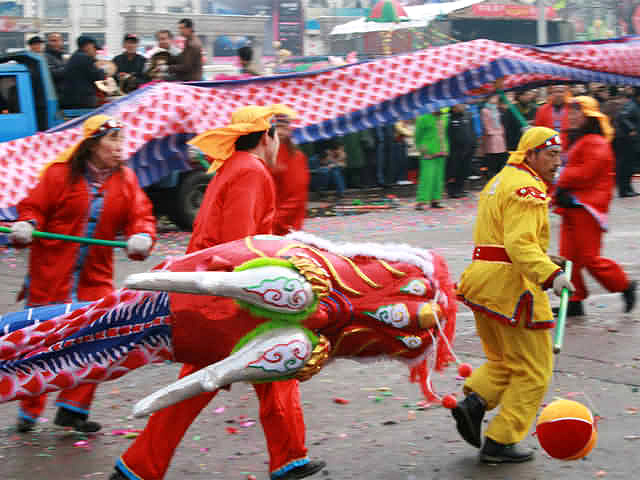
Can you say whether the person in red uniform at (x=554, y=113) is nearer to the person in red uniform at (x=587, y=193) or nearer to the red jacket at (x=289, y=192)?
the person in red uniform at (x=587, y=193)

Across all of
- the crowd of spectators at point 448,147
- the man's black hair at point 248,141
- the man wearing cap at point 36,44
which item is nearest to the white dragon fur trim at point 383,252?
the man's black hair at point 248,141

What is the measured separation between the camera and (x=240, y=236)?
4.46 metres

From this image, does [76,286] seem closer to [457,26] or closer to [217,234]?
A: [217,234]

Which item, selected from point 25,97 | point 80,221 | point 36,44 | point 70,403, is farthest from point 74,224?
point 36,44

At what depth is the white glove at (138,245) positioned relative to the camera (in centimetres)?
506

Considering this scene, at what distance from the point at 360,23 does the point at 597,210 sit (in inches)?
993

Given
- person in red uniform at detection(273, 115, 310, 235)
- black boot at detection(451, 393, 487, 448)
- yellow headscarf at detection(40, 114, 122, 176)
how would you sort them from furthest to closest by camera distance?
person in red uniform at detection(273, 115, 310, 235) → yellow headscarf at detection(40, 114, 122, 176) → black boot at detection(451, 393, 487, 448)

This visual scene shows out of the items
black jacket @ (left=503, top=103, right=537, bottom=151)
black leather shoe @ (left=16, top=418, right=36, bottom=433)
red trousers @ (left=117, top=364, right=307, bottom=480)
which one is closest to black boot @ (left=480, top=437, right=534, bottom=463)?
red trousers @ (left=117, top=364, right=307, bottom=480)

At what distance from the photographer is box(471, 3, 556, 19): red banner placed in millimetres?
33125

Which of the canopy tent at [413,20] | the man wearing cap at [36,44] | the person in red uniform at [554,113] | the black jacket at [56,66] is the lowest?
the person in red uniform at [554,113]

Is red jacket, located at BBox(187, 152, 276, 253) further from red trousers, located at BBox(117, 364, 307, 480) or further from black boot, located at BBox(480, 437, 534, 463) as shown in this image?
black boot, located at BBox(480, 437, 534, 463)

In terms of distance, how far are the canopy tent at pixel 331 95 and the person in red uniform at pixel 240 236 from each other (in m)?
6.98

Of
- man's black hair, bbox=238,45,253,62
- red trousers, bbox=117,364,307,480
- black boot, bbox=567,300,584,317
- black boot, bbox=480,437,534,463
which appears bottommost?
black boot, bbox=567,300,584,317

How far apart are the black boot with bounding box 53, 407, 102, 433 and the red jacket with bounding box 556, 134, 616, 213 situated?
4.53m
